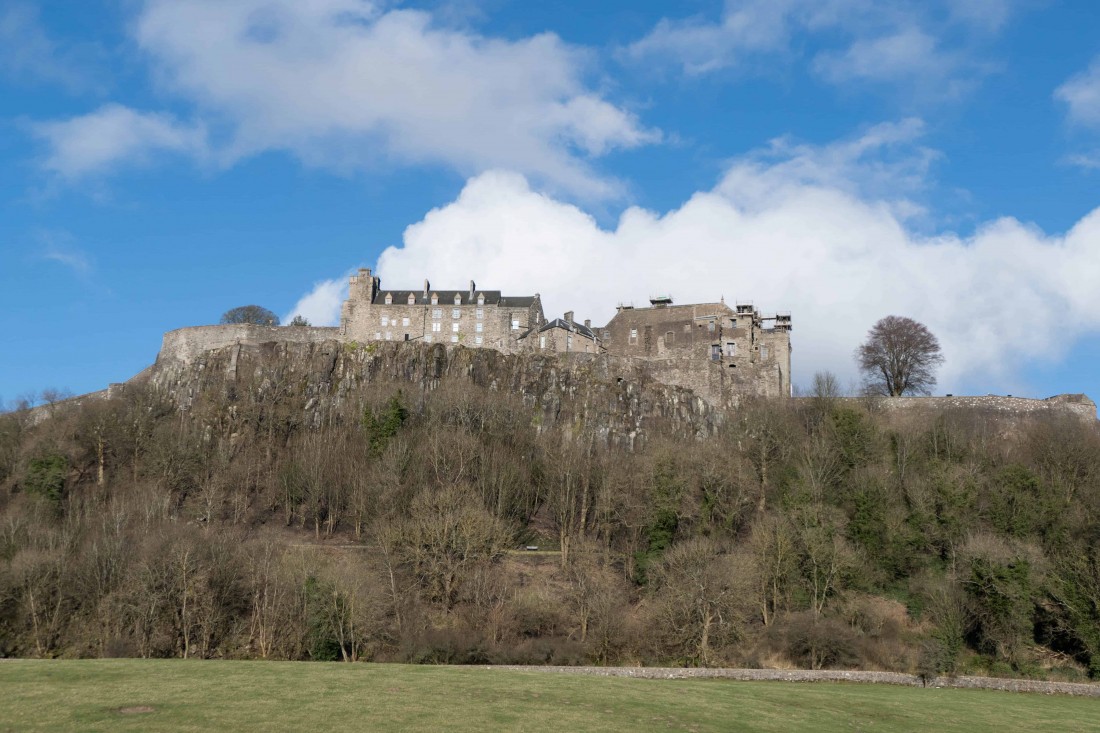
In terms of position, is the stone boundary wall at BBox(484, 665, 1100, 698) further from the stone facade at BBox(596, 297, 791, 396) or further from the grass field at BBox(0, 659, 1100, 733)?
the stone facade at BBox(596, 297, 791, 396)

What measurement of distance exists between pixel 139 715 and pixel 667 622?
2657cm

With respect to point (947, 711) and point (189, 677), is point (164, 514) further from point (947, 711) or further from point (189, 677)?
point (947, 711)

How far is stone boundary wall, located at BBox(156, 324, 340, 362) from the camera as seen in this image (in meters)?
81.1

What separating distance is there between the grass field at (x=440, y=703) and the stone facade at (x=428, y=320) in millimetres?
50951

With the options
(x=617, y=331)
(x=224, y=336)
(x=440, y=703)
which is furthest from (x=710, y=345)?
(x=440, y=703)

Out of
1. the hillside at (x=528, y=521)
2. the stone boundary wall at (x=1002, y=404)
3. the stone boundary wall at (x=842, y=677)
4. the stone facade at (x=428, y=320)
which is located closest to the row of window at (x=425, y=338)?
the stone facade at (x=428, y=320)

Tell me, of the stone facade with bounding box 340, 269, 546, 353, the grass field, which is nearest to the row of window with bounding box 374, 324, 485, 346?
the stone facade with bounding box 340, 269, 546, 353

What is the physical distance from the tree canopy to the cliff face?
18918 millimetres

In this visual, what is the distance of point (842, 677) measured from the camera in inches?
1489

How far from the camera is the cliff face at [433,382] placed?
72.1 metres

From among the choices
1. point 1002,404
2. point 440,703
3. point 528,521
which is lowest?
point 440,703

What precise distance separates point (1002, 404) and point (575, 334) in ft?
111

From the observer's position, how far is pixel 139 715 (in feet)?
72.6

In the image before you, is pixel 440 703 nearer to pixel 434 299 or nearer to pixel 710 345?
pixel 710 345
